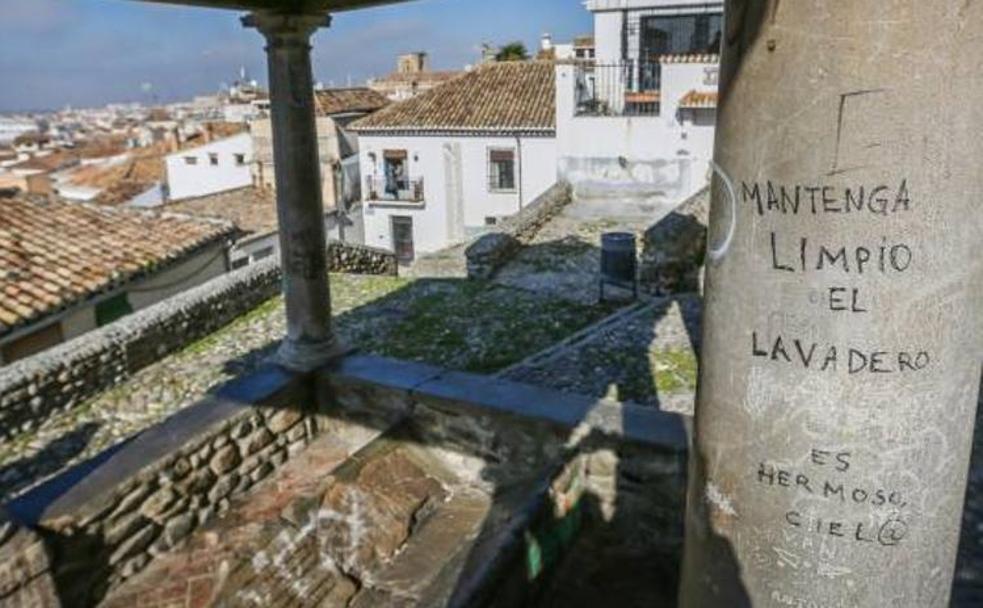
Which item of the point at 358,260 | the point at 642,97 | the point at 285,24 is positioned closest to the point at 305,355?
the point at 285,24

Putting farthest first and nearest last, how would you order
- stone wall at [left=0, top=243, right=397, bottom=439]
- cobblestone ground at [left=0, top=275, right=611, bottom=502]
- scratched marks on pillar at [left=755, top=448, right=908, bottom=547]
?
stone wall at [left=0, top=243, right=397, bottom=439], cobblestone ground at [left=0, top=275, right=611, bottom=502], scratched marks on pillar at [left=755, top=448, right=908, bottom=547]

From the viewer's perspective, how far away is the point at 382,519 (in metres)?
4.57

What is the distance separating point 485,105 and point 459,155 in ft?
6.54

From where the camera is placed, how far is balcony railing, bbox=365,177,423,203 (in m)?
27.6

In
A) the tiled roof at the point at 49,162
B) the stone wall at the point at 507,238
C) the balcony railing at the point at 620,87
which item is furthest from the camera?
the tiled roof at the point at 49,162

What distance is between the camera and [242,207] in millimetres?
26234

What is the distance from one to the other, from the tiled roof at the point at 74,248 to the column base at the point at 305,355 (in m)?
6.95

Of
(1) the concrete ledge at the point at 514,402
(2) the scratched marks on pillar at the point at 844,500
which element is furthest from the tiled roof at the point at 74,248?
Answer: (2) the scratched marks on pillar at the point at 844,500

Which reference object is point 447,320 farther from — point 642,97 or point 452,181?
point 452,181

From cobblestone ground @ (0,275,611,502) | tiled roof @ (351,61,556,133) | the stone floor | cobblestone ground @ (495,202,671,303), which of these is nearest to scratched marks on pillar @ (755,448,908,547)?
the stone floor

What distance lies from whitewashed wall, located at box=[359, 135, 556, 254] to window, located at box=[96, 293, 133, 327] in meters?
15.1

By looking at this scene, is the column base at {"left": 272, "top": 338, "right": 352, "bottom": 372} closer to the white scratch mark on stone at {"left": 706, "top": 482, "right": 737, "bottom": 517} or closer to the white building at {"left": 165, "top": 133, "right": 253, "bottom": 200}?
the white scratch mark on stone at {"left": 706, "top": 482, "right": 737, "bottom": 517}

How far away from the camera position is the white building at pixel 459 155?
25.0 m

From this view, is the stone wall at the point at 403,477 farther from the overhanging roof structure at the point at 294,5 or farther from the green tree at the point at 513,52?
the green tree at the point at 513,52
